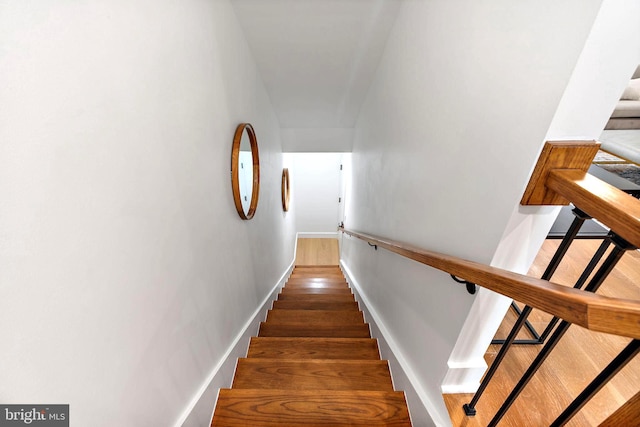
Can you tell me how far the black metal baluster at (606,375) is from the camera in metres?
0.43

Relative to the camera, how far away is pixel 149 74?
2.54ft

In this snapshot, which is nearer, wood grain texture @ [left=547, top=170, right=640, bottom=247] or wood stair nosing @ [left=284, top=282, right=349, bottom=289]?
wood grain texture @ [left=547, top=170, right=640, bottom=247]

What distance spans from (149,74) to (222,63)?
2.46 ft

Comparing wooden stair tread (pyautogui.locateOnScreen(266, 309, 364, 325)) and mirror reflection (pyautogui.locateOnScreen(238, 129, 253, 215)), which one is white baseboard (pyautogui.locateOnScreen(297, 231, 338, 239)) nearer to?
wooden stair tread (pyautogui.locateOnScreen(266, 309, 364, 325))

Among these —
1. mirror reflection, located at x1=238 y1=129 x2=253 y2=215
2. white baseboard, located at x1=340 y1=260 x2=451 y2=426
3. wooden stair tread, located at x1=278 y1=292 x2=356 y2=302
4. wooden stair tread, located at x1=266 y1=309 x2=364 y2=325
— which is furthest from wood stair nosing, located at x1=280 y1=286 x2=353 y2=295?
mirror reflection, located at x1=238 y1=129 x2=253 y2=215

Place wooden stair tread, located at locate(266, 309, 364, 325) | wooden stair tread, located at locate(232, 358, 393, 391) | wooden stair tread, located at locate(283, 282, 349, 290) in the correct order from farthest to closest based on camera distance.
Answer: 1. wooden stair tread, located at locate(283, 282, 349, 290)
2. wooden stair tread, located at locate(266, 309, 364, 325)
3. wooden stair tread, located at locate(232, 358, 393, 391)

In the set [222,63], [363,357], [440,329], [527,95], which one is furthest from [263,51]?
[363,357]

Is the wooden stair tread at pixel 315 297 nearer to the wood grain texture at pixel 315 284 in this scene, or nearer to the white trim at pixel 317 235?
the wood grain texture at pixel 315 284

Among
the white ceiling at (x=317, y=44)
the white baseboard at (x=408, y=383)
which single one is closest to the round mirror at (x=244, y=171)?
the white ceiling at (x=317, y=44)

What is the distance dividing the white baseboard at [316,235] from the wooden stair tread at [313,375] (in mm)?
5050

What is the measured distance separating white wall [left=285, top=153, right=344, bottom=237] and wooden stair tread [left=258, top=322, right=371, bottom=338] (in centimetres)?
368

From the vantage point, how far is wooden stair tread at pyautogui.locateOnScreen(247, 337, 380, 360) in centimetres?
177

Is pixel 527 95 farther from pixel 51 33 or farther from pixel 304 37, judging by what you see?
pixel 304 37

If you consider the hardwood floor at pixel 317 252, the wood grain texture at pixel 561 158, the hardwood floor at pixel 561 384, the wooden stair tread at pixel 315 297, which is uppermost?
the wood grain texture at pixel 561 158
